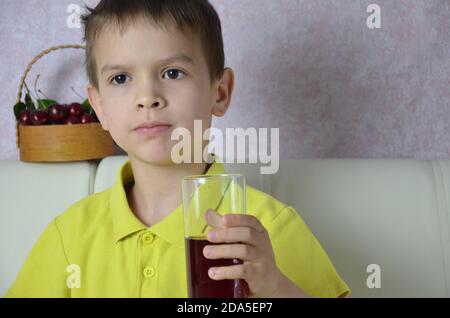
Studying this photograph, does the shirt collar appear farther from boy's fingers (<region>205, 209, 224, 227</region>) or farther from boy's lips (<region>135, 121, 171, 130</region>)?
boy's fingers (<region>205, 209, 224, 227</region>)

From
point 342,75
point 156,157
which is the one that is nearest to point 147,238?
point 156,157

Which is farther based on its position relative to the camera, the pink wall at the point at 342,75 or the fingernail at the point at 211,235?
the pink wall at the point at 342,75

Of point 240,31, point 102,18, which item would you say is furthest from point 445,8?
point 102,18

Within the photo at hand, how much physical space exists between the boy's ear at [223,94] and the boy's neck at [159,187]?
111mm

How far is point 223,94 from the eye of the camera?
132cm

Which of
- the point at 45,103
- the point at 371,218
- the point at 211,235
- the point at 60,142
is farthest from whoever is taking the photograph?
the point at 45,103

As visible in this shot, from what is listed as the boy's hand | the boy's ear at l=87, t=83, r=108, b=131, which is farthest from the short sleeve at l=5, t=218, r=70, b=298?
the boy's hand

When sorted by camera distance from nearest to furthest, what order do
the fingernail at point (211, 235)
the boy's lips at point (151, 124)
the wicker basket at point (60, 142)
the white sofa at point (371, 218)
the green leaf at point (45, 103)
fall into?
the fingernail at point (211, 235) < the boy's lips at point (151, 124) < the white sofa at point (371, 218) < the wicker basket at point (60, 142) < the green leaf at point (45, 103)

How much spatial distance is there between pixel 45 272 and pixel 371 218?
2.43 ft

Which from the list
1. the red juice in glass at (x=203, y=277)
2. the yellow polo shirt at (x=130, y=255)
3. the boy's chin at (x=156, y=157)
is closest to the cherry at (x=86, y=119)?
the yellow polo shirt at (x=130, y=255)

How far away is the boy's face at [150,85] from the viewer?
1135 mm

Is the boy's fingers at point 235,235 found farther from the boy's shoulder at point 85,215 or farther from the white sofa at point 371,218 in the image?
the white sofa at point 371,218

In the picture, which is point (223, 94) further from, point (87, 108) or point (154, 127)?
point (87, 108)

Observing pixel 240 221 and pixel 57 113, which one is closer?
pixel 240 221
